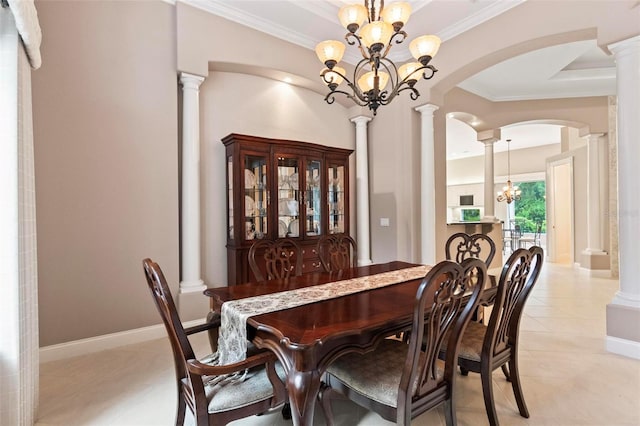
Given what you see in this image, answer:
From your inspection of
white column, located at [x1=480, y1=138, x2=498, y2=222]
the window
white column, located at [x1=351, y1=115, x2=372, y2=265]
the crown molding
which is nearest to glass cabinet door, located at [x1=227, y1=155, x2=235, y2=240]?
white column, located at [x1=351, y1=115, x2=372, y2=265]

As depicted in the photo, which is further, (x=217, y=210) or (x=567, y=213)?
(x=567, y=213)

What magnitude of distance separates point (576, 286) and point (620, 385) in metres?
3.50

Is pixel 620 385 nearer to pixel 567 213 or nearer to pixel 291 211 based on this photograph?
pixel 291 211

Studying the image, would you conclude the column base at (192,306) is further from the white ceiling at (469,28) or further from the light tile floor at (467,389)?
the white ceiling at (469,28)

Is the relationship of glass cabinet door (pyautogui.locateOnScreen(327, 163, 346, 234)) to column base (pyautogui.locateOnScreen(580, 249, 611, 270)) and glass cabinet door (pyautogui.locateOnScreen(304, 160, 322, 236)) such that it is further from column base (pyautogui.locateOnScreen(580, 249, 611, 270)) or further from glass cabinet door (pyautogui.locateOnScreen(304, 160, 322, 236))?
column base (pyautogui.locateOnScreen(580, 249, 611, 270))

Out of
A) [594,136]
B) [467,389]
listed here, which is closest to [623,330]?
[467,389]

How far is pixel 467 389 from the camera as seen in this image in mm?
2189

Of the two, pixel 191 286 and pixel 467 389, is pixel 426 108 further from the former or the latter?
pixel 191 286

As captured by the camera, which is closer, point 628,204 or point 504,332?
point 504,332

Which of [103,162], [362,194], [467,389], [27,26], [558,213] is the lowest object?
[467,389]

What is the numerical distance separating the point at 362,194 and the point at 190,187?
7.72 ft

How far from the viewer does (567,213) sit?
25.5 ft

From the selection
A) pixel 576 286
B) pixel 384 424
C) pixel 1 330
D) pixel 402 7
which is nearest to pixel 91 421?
pixel 1 330

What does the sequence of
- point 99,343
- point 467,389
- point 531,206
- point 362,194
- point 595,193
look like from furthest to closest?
point 531,206
point 595,193
point 362,194
point 99,343
point 467,389
